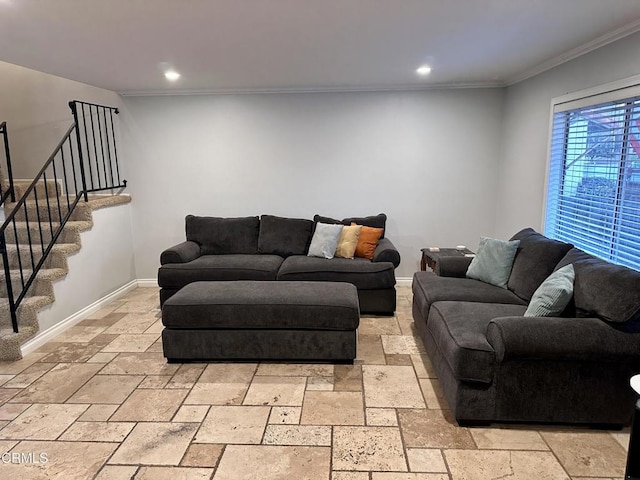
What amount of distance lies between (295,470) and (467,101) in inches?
172

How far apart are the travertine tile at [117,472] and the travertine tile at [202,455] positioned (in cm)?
24

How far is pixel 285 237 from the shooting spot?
4.89 m

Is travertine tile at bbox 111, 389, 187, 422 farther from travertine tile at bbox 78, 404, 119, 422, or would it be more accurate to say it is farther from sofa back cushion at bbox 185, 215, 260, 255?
sofa back cushion at bbox 185, 215, 260, 255

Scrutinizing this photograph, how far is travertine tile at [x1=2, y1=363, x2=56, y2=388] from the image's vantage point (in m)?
3.05

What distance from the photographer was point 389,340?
147 inches

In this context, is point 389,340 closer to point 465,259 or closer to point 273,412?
point 465,259

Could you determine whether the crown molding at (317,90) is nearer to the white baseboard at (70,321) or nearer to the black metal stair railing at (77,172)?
the black metal stair railing at (77,172)

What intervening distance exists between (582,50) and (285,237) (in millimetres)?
3194

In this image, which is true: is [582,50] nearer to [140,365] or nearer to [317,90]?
[317,90]

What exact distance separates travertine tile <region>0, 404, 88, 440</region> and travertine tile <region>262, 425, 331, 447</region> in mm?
1220

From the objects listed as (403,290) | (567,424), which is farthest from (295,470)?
(403,290)

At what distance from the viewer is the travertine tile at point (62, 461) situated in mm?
2162

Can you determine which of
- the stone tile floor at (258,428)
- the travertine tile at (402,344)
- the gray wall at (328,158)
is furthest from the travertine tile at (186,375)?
the gray wall at (328,158)

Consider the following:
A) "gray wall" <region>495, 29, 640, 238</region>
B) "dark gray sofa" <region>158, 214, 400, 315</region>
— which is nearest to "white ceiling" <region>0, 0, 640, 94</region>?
"gray wall" <region>495, 29, 640, 238</region>
